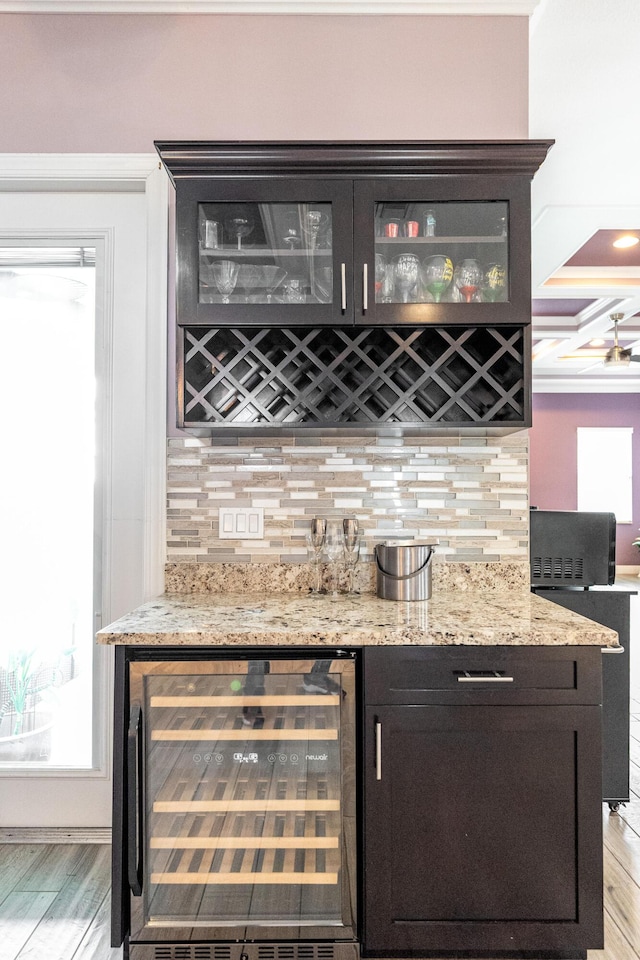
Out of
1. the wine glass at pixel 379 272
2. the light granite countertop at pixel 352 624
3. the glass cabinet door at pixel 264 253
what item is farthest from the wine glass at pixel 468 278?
the light granite countertop at pixel 352 624

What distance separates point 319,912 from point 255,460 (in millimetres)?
1293

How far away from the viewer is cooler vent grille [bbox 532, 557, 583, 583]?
246 centimetres

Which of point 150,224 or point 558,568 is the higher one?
point 150,224

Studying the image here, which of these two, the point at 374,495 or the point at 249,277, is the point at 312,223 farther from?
the point at 374,495

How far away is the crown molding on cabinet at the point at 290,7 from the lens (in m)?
2.02

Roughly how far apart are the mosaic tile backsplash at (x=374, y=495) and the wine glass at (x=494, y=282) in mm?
492

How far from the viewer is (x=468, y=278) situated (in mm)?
1782

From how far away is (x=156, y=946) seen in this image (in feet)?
4.84

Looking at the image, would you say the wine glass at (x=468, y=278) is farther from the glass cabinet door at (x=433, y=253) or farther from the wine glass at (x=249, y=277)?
the wine glass at (x=249, y=277)

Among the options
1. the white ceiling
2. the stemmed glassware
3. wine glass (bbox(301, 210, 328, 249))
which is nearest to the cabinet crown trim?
wine glass (bbox(301, 210, 328, 249))

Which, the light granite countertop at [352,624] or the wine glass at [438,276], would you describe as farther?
the wine glass at [438,276]

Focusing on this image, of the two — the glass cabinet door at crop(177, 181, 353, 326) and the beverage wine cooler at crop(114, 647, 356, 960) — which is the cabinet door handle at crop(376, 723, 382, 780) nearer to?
the beverage wine cooler at crop(114, 647, 356, 960)

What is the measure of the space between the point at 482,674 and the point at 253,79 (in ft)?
6.78

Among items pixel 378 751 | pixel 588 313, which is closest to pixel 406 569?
pixel 378 751
